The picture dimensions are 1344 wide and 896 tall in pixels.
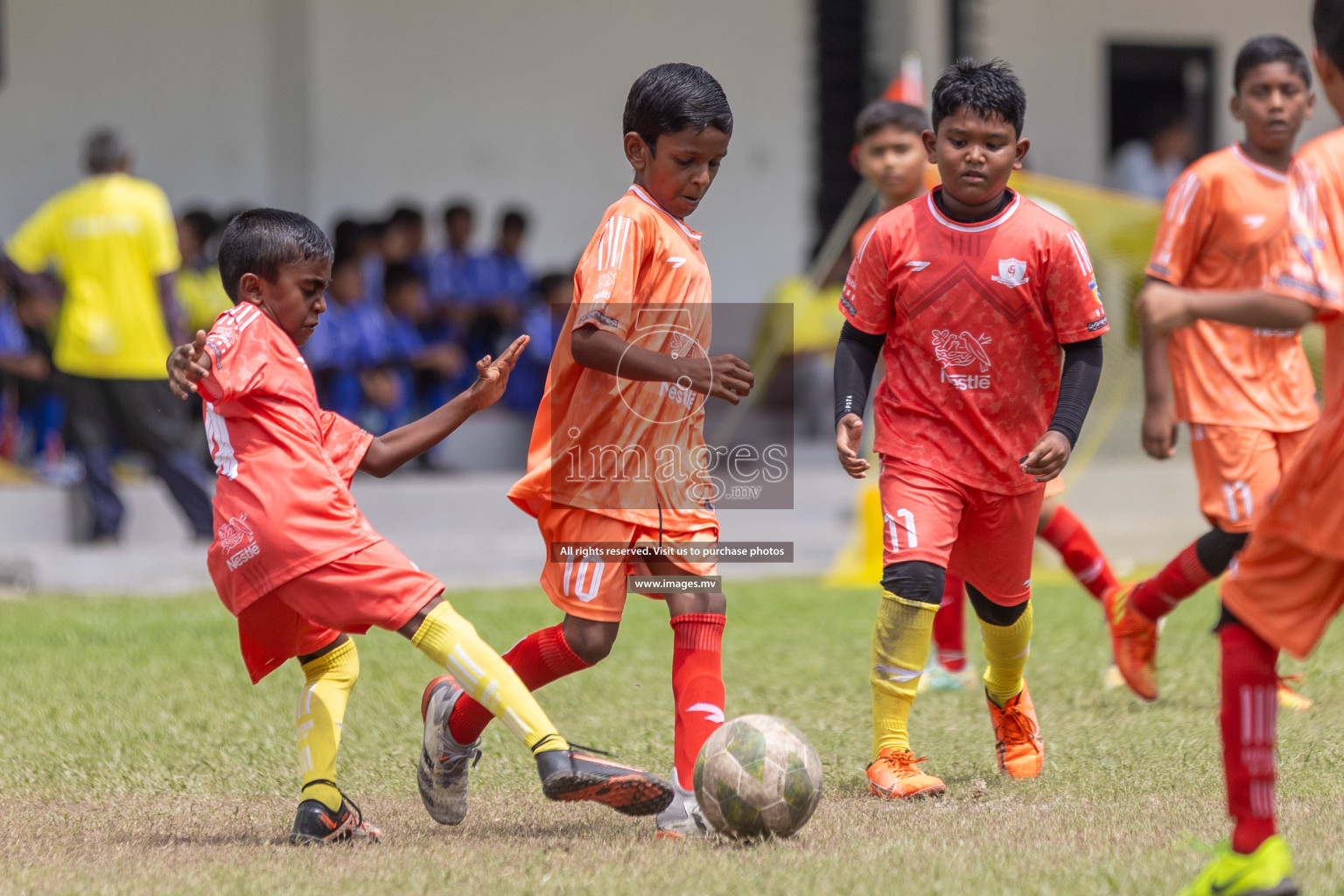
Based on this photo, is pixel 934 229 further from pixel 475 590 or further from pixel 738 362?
pixel 475 590

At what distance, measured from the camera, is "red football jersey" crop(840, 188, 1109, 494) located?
173 inches

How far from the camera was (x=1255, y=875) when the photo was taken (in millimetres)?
3053

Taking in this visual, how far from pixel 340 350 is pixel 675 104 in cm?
657

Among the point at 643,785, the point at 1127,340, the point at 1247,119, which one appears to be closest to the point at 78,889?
the point at 643,785

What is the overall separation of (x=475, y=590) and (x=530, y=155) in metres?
4.68

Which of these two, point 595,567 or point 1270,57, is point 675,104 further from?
point 1270,57

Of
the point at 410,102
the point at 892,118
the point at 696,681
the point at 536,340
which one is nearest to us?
the point at 696,681

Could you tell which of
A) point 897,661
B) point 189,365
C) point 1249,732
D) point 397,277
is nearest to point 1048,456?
point 897,661

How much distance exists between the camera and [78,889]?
3457mm

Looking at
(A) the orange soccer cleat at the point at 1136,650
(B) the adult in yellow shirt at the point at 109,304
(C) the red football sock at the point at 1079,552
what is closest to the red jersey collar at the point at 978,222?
(A) the orange soccer cleat at the point at 1136,650

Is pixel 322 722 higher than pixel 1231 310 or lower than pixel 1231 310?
lower

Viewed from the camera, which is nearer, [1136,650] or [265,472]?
[265,472]

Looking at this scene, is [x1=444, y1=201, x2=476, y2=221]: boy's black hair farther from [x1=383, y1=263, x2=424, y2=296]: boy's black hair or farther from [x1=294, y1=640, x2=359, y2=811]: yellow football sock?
[x1=294, y1=640, x2=359, y2=811]: yellow football sock

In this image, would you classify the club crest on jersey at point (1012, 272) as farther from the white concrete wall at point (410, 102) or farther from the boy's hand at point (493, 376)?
the white concrete wall at point (410, 102)
